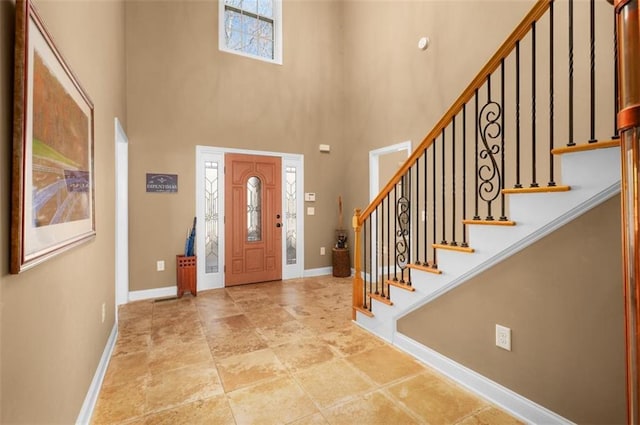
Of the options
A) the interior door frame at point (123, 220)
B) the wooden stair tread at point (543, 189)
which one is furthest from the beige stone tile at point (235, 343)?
the wooden stair tread at point (543, 189)

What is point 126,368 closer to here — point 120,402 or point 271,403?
point 120,402

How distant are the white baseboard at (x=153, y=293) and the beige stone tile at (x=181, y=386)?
2.18 meters

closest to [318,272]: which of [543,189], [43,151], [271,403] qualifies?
[271,403]

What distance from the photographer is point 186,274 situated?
14.1 feet

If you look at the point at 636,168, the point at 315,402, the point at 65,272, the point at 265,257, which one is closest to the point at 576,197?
the point at 636,168

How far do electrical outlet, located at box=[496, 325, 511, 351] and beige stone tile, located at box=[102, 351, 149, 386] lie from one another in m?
2.43

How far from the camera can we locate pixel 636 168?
2.27ft

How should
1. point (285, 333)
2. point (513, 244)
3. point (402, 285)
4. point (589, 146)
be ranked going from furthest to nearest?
point (285, 333) < point (402, 285) < point (513, 244) < point (589, 146)

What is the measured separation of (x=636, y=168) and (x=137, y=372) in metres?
2.93

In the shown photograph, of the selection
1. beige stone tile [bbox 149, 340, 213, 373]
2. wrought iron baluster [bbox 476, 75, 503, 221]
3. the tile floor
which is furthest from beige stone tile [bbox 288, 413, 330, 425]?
wrought iron baluster [bbox 476, 75, 503, 221]

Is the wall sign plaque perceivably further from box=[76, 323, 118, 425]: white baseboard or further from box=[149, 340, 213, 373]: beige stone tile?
box=[149, 340, 213, 373]: beige stone tile

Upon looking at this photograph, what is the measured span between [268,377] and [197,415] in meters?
0.54

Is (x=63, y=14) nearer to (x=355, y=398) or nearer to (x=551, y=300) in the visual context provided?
(x=355, y=398)

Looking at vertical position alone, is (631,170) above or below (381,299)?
above
